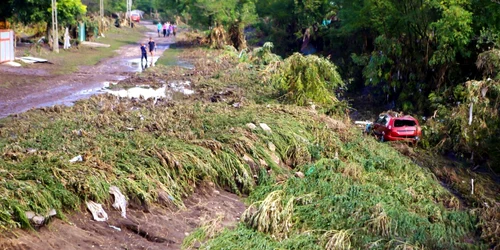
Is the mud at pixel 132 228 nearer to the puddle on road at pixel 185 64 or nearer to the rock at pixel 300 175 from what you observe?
the rock at pixel 300 175

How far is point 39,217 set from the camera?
31.1 feet

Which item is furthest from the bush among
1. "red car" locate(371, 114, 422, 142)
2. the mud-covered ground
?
the mud-covered ground

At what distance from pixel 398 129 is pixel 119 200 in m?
13.3

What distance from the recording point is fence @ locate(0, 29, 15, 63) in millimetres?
32938

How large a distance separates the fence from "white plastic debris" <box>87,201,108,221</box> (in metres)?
24.8

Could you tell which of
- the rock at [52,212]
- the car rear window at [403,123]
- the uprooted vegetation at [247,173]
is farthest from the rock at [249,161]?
the car rear window at [403,123]

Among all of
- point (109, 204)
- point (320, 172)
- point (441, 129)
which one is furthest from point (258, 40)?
point (109, 204)

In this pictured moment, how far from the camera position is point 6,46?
33.7 m

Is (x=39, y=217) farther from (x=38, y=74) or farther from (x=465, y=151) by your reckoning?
(x=38, y=74)

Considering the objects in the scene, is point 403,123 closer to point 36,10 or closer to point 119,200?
point 119,200

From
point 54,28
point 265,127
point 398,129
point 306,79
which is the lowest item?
point 398,129

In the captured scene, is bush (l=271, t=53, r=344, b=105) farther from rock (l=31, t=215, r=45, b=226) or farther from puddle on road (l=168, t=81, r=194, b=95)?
rock (l=31, t=215, r=45, b=226)

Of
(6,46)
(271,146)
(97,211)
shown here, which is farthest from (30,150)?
(6,46)

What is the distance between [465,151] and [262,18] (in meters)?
38.5
